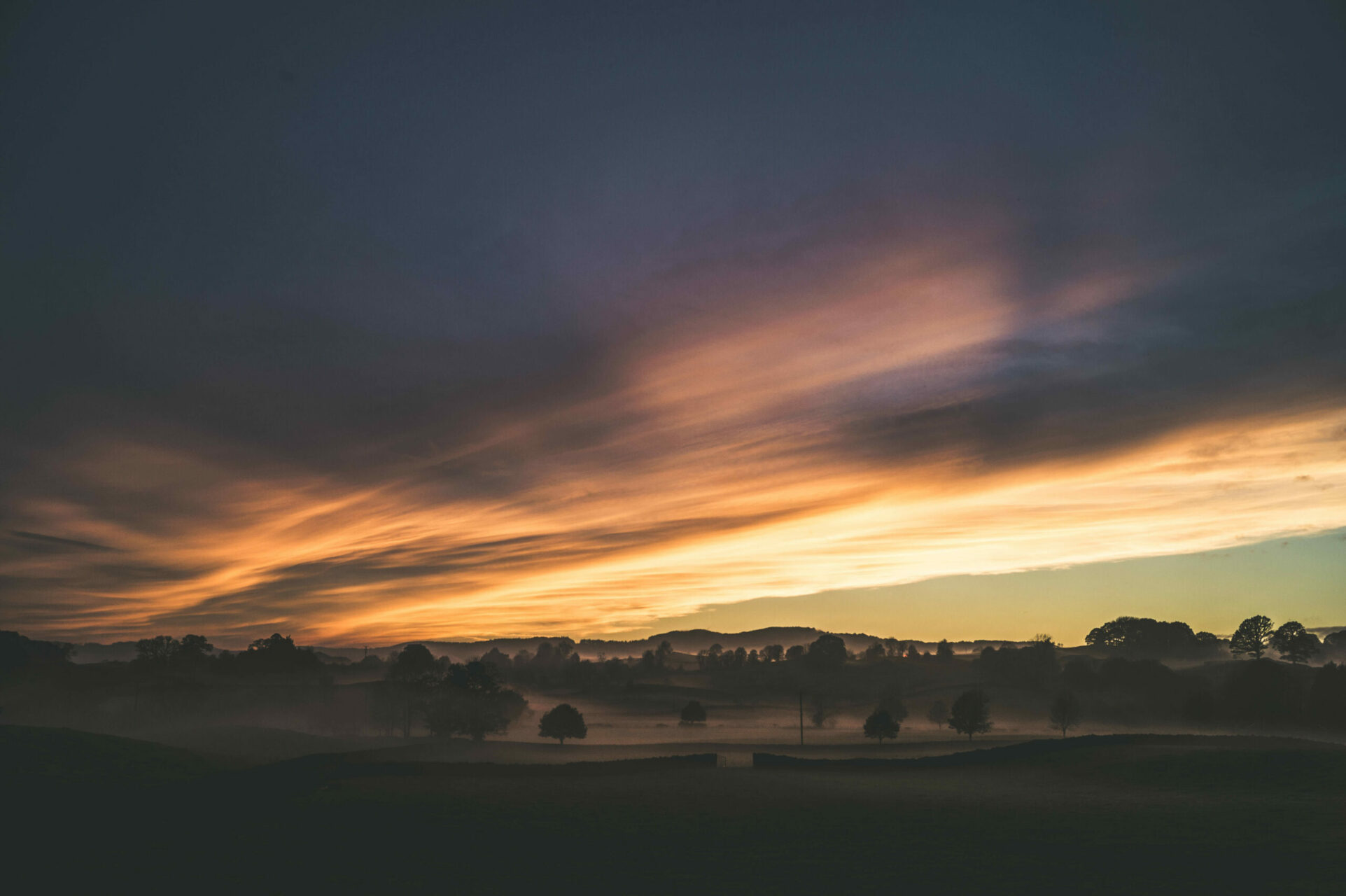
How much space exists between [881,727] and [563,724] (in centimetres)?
4152

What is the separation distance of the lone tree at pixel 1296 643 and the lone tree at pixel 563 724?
512 feet

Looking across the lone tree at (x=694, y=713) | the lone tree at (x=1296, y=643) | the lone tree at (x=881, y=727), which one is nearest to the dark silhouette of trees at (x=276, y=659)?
the lone tree at (x=694, y=713)

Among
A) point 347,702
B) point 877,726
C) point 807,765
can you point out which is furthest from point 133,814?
point 347,702

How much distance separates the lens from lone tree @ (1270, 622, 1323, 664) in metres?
176

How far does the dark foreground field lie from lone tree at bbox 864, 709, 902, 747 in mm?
51679

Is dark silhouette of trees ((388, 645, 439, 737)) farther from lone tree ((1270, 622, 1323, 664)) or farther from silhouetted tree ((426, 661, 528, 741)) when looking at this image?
lone tree ((1270, 622, 1323, 664))

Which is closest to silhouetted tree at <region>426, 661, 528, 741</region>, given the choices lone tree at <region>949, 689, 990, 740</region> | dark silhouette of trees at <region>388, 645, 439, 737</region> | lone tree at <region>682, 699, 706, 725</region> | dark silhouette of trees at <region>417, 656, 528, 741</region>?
dark silhouette of trees at <region>417, 656, 528, 741</region>

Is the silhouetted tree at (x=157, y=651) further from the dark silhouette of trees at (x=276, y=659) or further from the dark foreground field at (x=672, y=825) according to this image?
the dark foreground field at (x=672, y=825)

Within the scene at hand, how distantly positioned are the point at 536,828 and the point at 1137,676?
185940 mm

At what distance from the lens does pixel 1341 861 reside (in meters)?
25.8

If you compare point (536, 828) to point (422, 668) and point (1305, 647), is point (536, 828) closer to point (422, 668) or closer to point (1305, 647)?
point (422, 668)

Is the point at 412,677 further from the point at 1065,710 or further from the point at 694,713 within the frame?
the point at 1065,710

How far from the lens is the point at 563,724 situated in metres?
108

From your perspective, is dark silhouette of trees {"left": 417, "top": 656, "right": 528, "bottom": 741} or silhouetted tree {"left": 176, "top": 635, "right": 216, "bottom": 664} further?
silhouetted tree {"left": 176, "top": 635, "right": 216, "bottom": 664}
